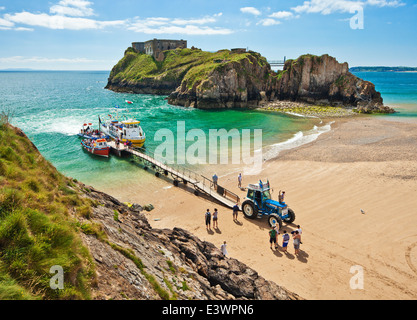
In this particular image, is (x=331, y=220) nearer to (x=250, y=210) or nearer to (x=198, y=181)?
(x=250, y=210)

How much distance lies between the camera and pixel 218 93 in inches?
2940

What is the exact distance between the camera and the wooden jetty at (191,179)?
20186 millimetres

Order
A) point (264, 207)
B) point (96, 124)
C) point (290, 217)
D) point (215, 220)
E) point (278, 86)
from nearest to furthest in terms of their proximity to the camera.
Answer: point (290, 217) → point (215, 220) → point (264, 207) → point (96, 124) → point (278, 86)

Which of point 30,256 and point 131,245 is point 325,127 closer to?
point 131,245

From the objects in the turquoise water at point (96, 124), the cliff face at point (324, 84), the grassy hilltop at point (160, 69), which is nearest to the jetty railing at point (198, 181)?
the turquoise water at point (96, 124)

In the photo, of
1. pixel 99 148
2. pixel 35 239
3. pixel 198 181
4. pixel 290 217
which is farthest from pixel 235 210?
pixel 99 148

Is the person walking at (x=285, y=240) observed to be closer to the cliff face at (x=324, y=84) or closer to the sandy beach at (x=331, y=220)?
the sandy beach at (x=331, y=220)

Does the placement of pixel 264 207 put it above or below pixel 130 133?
below

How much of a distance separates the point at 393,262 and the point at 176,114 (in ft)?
191

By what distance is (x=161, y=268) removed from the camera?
8625 millimetres

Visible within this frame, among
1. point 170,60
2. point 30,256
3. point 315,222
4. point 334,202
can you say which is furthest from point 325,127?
point 170,60

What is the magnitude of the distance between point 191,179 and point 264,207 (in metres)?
8.97

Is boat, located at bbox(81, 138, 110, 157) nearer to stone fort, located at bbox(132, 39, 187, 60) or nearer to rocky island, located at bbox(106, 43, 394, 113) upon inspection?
rocky island, located at bbox(106, 43, 394, 113)
